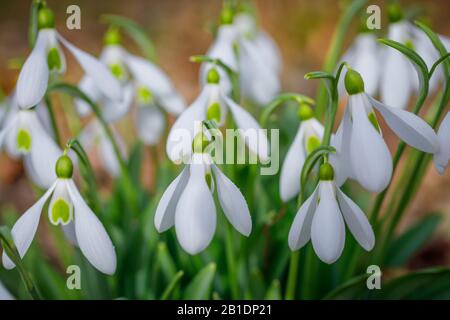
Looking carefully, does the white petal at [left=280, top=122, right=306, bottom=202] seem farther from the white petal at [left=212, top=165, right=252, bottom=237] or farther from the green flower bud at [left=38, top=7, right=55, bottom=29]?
the green flower bud at [left=38, top=7, right=55, bottom=29]

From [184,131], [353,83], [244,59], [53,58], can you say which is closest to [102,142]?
[244,59]

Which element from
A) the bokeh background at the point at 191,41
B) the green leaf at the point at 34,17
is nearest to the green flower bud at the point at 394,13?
the green leaf at the point at 34,17

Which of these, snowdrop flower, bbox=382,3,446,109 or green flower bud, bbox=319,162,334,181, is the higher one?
snowdrop flower, bbox=382,3,446,109

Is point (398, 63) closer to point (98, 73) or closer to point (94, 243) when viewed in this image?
point (98, 73)

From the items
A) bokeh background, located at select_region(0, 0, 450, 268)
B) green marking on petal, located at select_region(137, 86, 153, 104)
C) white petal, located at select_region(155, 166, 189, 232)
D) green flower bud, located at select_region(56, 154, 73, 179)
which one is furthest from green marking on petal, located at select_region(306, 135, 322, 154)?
bokeh background, located at select_region(0, 0, 450, 268)

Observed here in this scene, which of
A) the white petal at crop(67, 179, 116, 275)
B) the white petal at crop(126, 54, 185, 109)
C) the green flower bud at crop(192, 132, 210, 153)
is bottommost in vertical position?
the white petal at crop(67, 179, 116, 275)

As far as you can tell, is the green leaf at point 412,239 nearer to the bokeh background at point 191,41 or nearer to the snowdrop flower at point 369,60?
the snowdrop flower at point 369,60
